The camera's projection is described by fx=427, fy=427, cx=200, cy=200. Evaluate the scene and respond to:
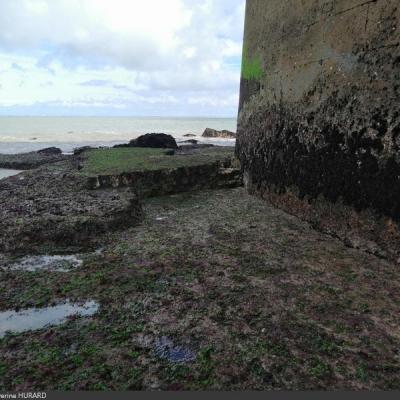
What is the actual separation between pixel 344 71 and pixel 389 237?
1.50 metres

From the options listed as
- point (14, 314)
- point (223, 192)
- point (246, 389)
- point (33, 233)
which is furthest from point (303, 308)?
point (223, 192)

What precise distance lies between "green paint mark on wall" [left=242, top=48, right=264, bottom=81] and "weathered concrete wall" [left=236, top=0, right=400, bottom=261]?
85mm

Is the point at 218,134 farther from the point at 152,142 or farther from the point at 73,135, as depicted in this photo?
the point at 152,142

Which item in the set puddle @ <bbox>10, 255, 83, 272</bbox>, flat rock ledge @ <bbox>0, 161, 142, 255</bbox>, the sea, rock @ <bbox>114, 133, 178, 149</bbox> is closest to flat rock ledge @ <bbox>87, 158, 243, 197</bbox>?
flat rock ledge @ <bbox>0, 161, 142, 255</bbox>

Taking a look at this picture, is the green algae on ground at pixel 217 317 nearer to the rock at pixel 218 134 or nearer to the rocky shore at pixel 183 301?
the rocky shore at pixel 183 301

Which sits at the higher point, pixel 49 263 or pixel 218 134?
pixel 218 134

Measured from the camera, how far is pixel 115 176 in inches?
223

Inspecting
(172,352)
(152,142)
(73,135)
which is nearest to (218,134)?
(73,135)

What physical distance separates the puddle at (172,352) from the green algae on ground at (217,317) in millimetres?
28

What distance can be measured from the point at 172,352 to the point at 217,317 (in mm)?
417

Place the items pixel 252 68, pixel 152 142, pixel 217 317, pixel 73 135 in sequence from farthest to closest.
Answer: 1. pixel 73 135
2. pixel 152 142
3. pixel 252 68
4. pixel 217 317

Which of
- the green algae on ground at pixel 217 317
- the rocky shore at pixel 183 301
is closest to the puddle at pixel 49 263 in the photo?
the rocky shore at pixel 183 301

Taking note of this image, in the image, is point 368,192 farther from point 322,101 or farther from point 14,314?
point 14,314

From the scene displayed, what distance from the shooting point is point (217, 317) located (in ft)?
8.07
